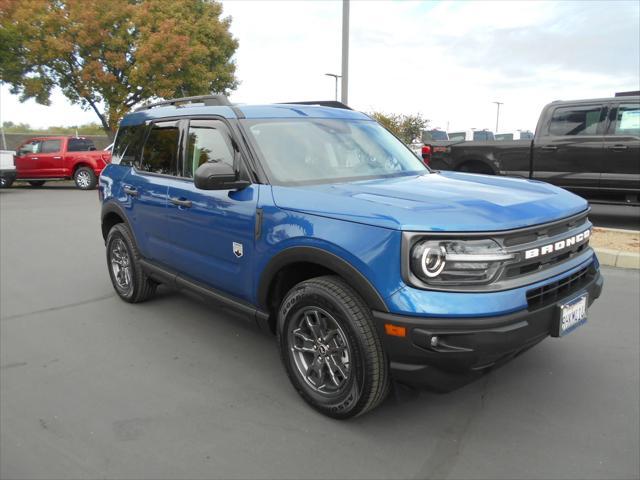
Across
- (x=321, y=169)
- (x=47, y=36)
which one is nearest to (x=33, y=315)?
(x=321, y=169)

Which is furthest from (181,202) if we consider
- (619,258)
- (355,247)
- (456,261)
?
(619,258)

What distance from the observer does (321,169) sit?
340 centimetres

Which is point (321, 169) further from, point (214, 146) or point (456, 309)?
point (456, 309)

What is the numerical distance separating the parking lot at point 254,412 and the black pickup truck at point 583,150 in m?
4.31

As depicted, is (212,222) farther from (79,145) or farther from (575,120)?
(79,145)

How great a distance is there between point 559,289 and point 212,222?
87.6 inches

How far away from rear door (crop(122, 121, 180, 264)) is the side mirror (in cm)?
104

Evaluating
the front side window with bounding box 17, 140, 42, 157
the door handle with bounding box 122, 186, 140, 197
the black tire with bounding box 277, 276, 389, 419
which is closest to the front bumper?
the black tire with bounding box 277, 276, 389, 419

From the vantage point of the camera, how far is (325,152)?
355 cm

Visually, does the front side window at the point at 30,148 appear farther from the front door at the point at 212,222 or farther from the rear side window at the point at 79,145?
the front door at the point at 212,222

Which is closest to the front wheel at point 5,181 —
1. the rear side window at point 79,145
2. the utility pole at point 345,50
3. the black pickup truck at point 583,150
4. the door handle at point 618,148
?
the rear side window at point 79,145

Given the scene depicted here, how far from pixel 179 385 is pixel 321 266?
4.38 feet

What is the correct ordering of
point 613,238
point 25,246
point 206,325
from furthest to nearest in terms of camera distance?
point 25,246, point 613,238, point 206,325

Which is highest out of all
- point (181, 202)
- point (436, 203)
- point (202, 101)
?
point (202, 101)
